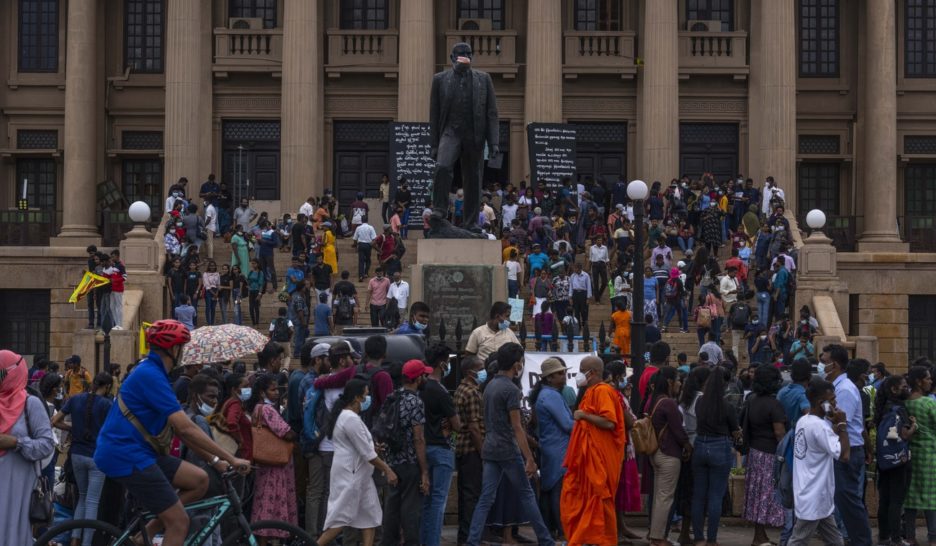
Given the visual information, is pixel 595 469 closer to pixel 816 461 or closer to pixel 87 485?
pixel 816 461

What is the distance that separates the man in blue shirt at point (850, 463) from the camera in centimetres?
1683

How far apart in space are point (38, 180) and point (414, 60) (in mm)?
11365

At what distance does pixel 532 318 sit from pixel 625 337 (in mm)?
4320

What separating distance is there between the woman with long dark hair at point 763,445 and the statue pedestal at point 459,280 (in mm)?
5764

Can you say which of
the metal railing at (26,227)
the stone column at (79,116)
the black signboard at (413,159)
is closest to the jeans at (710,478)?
the black signboard at (413,159)

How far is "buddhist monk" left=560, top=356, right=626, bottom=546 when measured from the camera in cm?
1580

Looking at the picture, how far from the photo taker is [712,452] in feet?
55.9

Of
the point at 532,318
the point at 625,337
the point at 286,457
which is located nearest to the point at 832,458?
the point at 286,457

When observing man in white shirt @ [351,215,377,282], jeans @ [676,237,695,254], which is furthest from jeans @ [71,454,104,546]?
jeans @ [676,237,695,254]

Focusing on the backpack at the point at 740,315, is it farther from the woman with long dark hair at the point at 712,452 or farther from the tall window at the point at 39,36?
the tall window at the point at 39,36

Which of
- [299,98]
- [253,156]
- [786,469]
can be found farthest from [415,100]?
[786,469]

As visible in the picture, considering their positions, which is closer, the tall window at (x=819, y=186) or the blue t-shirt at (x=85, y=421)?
the blue t-shirt at (x=85, y=421)

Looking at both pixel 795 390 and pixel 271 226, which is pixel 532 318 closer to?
pixel 271 226

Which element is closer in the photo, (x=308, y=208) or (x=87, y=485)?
(x=87, y=485)
